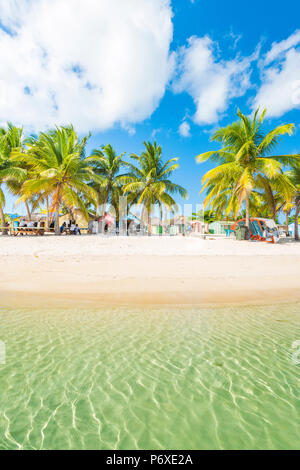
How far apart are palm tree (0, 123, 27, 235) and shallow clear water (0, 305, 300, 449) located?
1799cm

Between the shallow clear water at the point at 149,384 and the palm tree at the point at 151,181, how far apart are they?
21.2m

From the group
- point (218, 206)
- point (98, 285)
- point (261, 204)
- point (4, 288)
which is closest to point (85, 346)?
point (98, 285)

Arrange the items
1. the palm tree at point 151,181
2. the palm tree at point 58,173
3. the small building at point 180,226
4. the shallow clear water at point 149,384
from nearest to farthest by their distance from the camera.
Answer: the shallow clear water at point 149,384
the palm tree at point 58,173
the palm tree at point 151,181
the small building at point 180,226

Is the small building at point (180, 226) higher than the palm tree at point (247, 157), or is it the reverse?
the palm tree at point (247, 157)

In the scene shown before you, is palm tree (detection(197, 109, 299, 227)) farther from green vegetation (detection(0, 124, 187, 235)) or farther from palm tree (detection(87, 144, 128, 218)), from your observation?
palm tree (detection(87, 144, 128, 218))

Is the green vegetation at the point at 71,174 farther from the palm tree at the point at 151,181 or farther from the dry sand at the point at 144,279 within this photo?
the dry sand at the point at 144,279

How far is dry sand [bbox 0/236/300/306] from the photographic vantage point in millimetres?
5402

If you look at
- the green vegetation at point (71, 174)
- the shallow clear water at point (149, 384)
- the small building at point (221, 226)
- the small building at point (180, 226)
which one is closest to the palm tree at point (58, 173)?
the green vegetation at point (71, 174)

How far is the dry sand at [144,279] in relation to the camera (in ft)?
17.7

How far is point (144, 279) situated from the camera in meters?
6.66

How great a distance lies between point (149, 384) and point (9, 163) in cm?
2217

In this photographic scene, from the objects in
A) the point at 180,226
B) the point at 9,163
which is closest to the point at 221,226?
the point at 180,226

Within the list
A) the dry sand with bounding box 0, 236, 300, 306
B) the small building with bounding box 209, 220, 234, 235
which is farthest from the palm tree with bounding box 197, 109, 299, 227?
the small building with bounding box 209, 220, 234, 235
